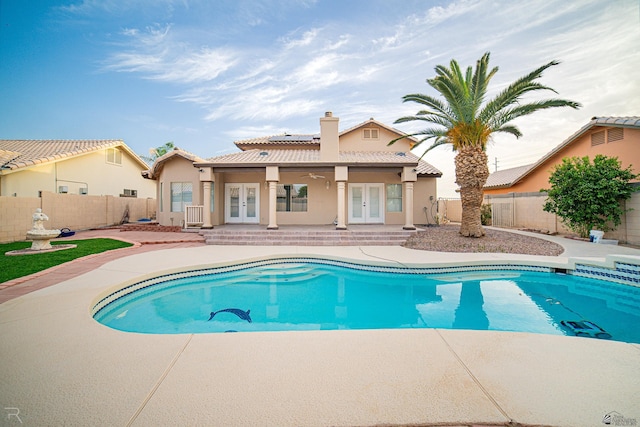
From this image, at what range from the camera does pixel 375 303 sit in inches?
231

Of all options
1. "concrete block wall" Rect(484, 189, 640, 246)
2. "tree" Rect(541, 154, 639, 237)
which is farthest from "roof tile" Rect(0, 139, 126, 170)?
"concrete block wall" Rect(484, 189, 640, 246)

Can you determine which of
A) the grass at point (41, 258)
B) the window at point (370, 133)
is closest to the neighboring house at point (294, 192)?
the window at point (370, 133)

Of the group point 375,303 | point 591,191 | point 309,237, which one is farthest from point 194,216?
point 591,191

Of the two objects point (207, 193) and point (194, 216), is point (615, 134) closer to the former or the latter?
point (207, 193)

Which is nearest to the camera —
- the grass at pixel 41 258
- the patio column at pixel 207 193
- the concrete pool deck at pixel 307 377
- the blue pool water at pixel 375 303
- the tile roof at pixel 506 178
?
the concrete pool deck at pixel 307 377

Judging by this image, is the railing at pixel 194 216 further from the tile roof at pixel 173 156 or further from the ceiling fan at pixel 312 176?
the ceiling fan at pixel 312 176

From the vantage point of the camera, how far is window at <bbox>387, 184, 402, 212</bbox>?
16.1 m

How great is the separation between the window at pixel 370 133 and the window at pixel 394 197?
3761 mm

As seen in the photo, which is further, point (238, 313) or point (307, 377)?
point (238, 313)

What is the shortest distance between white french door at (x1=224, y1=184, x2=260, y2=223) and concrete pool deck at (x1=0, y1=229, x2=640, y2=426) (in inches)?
483

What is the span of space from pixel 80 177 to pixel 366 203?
19.3 m

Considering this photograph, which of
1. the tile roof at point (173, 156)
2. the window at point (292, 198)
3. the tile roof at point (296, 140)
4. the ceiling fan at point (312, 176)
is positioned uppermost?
the tile roof at point (296, 140)

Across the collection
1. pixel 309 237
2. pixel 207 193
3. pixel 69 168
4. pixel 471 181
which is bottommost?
pixel 309 237

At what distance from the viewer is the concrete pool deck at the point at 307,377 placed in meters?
1.95
